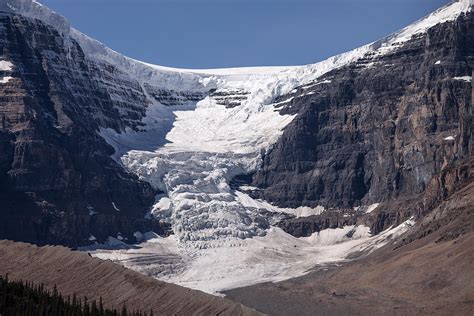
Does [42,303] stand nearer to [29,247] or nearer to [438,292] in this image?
[29,247]

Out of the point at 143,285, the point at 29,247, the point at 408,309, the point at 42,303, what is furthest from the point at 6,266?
the point at 408,309

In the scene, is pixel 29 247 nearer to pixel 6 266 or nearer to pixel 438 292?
pixel 6 266

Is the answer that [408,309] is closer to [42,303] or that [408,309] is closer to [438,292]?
[438,292]

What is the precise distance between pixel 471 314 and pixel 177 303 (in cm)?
4394

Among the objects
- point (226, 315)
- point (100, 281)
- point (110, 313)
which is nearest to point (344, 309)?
point (100, 281)

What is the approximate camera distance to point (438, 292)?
638 ft

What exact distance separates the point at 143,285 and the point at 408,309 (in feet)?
144

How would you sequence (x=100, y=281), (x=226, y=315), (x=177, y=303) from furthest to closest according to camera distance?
(x=100, y=281), (x=177, y=303), (x=226, y=315)

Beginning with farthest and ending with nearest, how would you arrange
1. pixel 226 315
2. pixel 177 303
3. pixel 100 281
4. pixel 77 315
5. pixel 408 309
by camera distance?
1. pixel 408 309
2. pixel 100 281
3. pixel 177 303
4. pixel 226 315
5. pixel 77 315

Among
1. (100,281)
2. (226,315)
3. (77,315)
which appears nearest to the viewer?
(77,315)

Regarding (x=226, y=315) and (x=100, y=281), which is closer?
(x=226, y=315)

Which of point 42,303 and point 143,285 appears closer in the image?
point 42,303

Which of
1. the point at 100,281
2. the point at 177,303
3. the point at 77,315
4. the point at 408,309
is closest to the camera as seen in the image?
the point at 77,315

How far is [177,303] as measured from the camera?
154500mm
